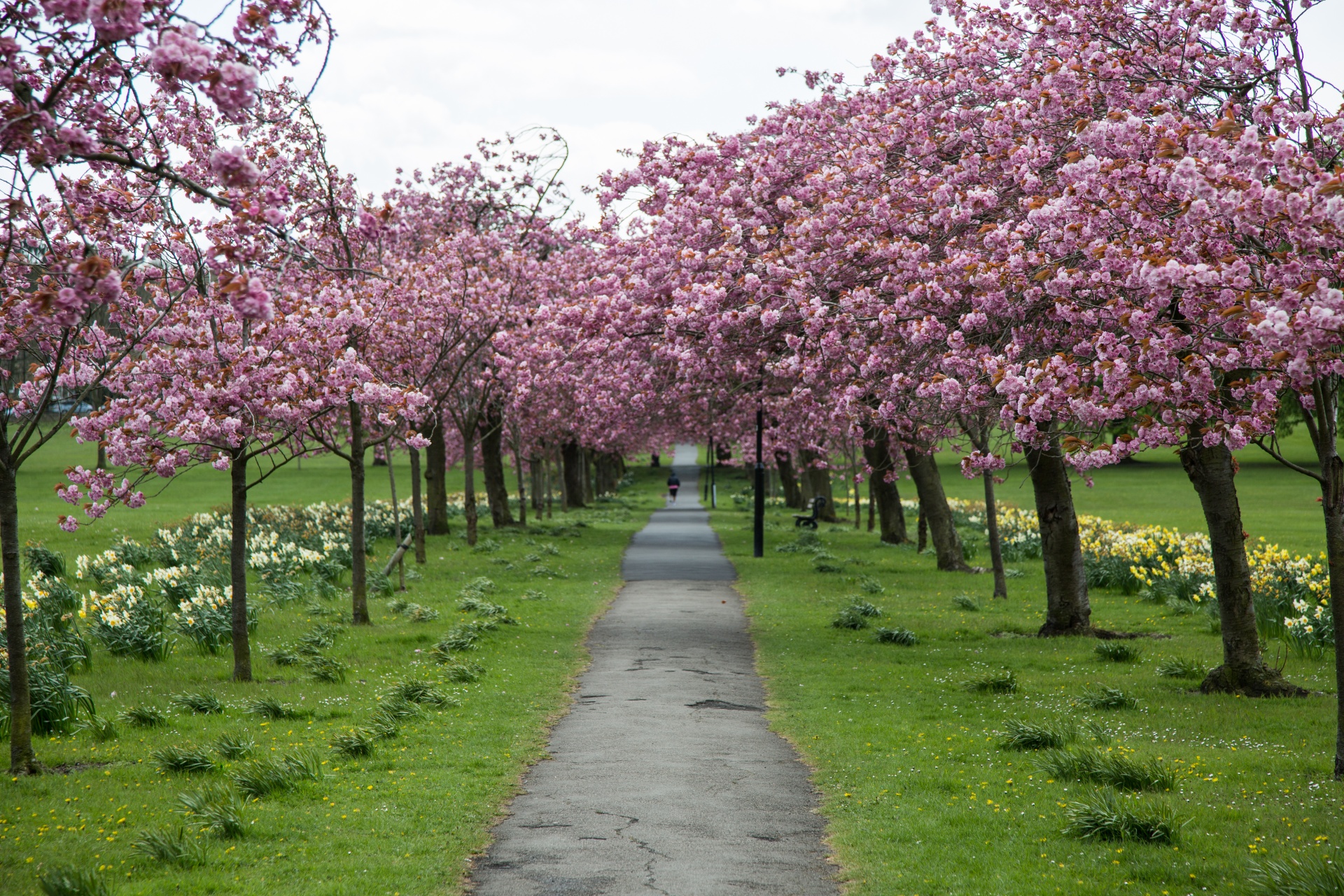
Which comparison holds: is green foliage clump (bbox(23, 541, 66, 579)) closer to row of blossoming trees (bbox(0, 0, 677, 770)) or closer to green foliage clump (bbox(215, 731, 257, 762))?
row of blossoming trees (bbox(0, 0, 677, 770))

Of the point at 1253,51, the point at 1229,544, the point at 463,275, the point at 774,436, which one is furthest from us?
the point at 774,436

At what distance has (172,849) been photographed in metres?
5.98

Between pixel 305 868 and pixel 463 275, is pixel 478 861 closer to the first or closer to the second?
pixel 305 868

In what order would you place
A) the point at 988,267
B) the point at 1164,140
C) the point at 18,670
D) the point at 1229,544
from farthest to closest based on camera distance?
the point at 1229,544 < the point at 988,267 < the point at 18,670 < the point at 1164,140

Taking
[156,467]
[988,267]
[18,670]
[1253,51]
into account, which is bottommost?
[18,670]

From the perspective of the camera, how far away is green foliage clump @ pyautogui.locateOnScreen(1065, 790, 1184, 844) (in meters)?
6.31

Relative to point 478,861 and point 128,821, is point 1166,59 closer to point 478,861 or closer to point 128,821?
point 478,861

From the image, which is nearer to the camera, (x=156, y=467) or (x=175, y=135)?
(x=156, y=467)

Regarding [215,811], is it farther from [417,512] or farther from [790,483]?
[790,483]

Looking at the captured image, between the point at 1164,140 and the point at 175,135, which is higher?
the point at 175,135

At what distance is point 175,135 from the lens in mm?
11219

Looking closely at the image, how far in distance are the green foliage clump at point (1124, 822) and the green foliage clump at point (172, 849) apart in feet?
16.4

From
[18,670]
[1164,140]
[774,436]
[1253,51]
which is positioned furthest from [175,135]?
[774,436]

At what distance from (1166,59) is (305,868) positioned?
32.6 ft
